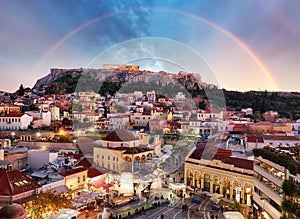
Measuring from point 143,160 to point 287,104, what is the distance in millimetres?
54517

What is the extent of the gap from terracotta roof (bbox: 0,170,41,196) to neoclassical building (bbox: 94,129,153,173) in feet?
27.5

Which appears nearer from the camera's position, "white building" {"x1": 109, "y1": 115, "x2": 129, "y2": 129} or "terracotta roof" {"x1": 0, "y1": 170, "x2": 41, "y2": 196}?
"terracotta roof" {"x1": 0, "y1": 170, "x2": 41, "y2": 196}

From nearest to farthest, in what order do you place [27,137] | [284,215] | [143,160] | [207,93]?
[284,215] → [143,160] → [27,137] → [207,93]

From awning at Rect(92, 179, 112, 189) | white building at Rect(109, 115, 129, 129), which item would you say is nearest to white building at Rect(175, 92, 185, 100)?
white building at Rect(109, 115, 129, 129)

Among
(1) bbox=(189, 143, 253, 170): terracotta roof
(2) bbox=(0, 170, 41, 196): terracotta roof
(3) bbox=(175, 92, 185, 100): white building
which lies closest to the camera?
(2) bbox=(0, 170, 41, 196): terracotta roof

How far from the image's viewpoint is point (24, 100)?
64.6m

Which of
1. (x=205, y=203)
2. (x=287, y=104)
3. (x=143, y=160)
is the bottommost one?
(x=205, y=203)

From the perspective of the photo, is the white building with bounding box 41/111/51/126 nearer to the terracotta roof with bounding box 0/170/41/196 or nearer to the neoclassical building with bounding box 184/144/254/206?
the neoclassical building with bounding box 184/144/254/206

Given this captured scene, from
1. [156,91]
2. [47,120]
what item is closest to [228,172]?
[47,120]

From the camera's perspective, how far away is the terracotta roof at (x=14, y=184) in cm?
1318

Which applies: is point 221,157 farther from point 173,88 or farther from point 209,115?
point 173,88

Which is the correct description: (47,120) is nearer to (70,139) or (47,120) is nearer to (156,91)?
(70,139)

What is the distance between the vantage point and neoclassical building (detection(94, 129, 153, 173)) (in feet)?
72.5

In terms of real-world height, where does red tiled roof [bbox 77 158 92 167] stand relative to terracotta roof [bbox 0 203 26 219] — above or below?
below
